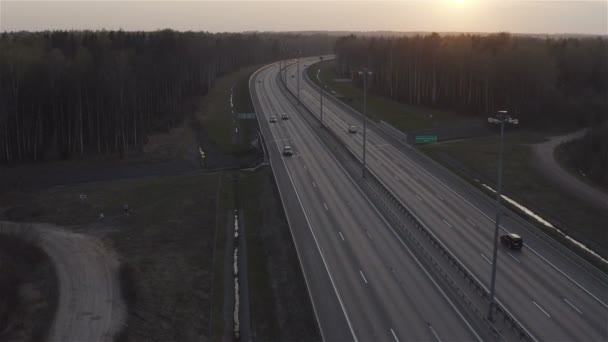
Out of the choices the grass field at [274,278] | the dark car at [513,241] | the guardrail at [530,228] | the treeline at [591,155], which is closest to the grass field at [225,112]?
the guardrail at [530,228]

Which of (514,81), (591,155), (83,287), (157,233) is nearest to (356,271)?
(83,287)

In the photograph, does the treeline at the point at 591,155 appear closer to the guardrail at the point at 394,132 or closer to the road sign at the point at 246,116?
the guardrail at the point at 394,132

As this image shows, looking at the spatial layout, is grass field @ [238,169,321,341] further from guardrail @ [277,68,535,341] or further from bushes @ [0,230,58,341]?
bushes @ [0,230,58,341]

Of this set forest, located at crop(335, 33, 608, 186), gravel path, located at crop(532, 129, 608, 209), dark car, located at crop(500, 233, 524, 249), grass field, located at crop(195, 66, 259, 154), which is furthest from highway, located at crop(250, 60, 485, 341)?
forest, located at crop(335, 33, 608, 186)

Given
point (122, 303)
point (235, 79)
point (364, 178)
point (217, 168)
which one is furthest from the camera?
point (235, 79)

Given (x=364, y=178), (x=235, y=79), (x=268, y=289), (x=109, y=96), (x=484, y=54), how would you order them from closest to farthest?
(x=268, y=289), (x=364, y=178), (x=109, y=96), (x=484, y=54), (x=235, y=79)

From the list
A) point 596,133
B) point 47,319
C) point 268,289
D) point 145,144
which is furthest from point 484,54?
point 47,319

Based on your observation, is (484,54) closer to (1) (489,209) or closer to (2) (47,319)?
(1) (489,209)
